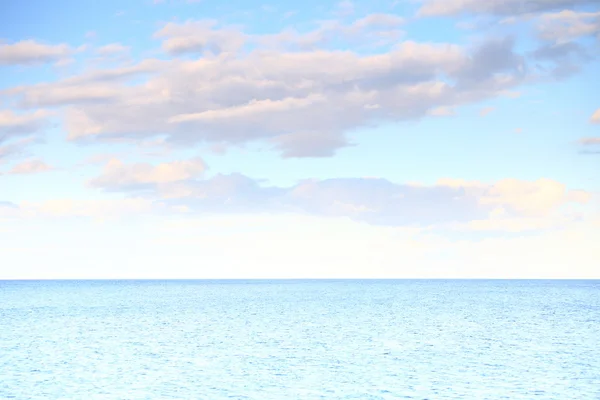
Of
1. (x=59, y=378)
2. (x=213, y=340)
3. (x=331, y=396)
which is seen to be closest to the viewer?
(x=331, y=396)

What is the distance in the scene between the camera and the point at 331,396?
38500 mm

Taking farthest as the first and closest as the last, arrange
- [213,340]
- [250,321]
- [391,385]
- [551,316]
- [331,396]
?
1. [551,316]
2. [250,321]
3. [213,340]
4. [391,385]
5. [331,396]

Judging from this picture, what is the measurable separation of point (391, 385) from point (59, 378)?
2153 cm

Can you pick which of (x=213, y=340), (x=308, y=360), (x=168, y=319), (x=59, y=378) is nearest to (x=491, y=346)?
(x=308, y=360)

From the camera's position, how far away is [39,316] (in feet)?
321

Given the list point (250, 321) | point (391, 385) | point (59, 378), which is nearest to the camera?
point (391, 385)

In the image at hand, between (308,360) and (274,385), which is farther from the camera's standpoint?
(308,360)

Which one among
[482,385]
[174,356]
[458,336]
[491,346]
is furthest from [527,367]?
[174,356]

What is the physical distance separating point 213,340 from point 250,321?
2269cm

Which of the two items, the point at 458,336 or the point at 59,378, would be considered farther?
the point at 458,336

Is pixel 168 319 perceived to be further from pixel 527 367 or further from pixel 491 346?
pixel 527 367

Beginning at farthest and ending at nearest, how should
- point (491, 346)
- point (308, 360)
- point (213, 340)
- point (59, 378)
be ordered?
point (213, 340) < point (491, 346) < point (308, 360) < point (59, 378)

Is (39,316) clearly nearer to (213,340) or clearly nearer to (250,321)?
(250,321)

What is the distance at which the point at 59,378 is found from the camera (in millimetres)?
44281
